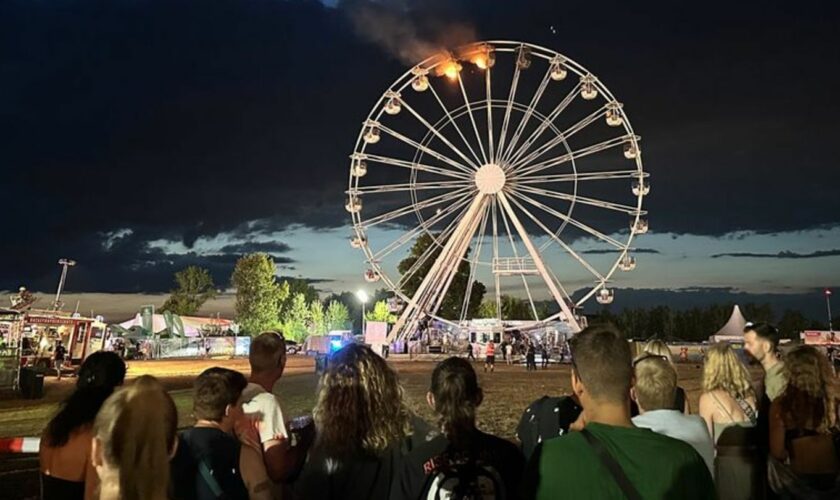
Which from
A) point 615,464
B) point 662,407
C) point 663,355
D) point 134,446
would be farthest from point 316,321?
point 615,464

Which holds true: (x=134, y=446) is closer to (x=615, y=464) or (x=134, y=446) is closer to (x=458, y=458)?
(x=458, y=458)

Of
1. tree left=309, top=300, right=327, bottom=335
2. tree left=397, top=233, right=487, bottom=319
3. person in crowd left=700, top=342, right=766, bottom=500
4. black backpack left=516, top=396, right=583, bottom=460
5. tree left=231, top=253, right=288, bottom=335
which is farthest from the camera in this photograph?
tree left=309, top=300, right=327, bottom=335

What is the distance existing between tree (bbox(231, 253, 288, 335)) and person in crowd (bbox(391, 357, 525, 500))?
80.7 m

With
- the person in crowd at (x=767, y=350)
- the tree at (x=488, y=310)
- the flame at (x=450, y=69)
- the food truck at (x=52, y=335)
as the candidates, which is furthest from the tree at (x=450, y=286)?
the person in crowd at (x=767, y=350)

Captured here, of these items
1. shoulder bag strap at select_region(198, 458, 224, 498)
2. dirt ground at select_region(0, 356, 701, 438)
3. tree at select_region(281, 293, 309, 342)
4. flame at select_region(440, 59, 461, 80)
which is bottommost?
dirt ground at select_region(0, 356, 701, 438)

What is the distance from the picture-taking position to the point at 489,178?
3866 centimetres

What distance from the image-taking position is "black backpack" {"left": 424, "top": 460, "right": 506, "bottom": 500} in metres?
3.09

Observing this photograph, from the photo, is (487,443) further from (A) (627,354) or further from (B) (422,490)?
(A) (627,354)

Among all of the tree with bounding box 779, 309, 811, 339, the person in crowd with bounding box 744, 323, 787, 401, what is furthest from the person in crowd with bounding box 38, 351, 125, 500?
the tree with bounding box 779, 309, 811, 339

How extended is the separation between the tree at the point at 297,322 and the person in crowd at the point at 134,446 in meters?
86.6

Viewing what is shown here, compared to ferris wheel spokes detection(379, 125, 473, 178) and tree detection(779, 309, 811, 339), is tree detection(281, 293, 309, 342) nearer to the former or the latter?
ferris wheel spokes detection(379, 125, 473, 178)

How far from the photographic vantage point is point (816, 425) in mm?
4309

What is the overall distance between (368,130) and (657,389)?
116ft

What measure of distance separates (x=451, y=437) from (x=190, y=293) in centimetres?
10546
